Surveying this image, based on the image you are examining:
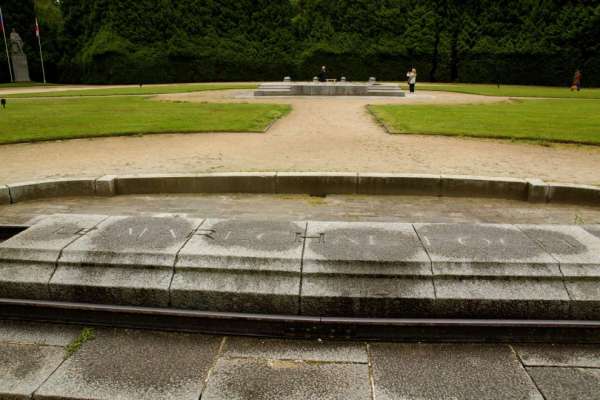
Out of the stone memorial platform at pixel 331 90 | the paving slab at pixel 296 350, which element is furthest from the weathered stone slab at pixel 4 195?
the stone memorial platform at pixel 331 90

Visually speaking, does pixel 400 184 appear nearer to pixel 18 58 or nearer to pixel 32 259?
pixel 32 259

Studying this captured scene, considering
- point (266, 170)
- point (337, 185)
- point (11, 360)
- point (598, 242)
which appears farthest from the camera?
point (266, 170)

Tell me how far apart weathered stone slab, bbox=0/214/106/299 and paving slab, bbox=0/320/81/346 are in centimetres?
26

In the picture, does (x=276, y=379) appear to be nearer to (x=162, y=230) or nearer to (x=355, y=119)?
(x=162, y=230)

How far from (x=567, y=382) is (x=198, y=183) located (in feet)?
18.8

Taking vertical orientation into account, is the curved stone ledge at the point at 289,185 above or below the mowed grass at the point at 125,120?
below

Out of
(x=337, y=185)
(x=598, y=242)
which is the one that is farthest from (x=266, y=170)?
(x=598, y=242)

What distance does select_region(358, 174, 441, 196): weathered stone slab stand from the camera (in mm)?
7203

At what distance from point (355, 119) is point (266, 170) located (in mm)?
7797

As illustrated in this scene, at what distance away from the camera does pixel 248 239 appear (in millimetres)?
4262

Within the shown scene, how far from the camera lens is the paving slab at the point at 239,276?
11.8 feet

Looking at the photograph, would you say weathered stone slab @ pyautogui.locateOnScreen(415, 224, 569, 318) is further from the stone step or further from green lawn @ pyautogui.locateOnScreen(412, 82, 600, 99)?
green lawn @ pyautogui.locateOnScreen(412, 82, 600, 99)

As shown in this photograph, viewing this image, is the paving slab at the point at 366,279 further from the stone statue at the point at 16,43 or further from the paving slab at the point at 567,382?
the stone statue at the point at 16,43

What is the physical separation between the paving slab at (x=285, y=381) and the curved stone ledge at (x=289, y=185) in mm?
4356
